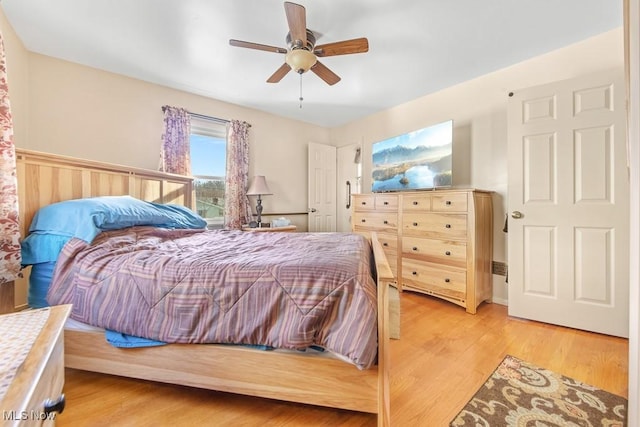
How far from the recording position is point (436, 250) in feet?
8.56

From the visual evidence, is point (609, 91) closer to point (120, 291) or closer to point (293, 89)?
point (293, 89)

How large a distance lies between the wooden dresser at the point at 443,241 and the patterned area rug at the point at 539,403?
93 cm

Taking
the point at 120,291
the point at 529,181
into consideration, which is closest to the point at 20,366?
the point at 120,291

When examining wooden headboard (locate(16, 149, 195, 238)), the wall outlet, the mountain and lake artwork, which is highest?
the mountain and lake artwork

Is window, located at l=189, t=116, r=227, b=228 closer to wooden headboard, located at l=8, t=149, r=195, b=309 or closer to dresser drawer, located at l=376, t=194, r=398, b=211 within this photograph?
wooden headboard, located at l=8, t=149, r=195, b=309

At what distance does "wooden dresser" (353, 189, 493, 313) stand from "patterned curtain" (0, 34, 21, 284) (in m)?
3.03

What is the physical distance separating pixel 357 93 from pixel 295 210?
203 centimetres

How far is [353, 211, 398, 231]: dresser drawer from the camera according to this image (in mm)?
3035

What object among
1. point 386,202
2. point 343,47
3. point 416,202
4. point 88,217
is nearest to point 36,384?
point 88,217

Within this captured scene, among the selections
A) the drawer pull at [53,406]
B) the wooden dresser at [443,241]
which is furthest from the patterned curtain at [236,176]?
the drawer pull at [53,406]

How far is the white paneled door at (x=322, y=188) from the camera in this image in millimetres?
4297

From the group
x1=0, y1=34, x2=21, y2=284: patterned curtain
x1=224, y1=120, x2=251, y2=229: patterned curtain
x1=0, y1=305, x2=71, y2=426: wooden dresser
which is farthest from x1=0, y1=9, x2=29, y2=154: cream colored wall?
x1=0, y1=305, x2=71, y2=426: wooden dresser

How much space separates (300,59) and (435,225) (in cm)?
202

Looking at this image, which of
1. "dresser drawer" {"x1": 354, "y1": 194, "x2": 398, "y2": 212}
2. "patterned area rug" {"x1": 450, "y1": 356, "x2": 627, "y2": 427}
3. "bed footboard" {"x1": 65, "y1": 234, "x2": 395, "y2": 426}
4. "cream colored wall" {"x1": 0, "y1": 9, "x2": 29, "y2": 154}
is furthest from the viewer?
"dresser drawer" {"x1": 354, "y1": 194, "x2": 398, "y2": 212}
